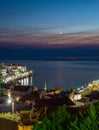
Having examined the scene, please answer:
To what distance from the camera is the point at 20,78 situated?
5647cm

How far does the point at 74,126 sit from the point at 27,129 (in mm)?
2261

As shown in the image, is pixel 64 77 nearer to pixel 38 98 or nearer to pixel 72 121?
pixel 38 98

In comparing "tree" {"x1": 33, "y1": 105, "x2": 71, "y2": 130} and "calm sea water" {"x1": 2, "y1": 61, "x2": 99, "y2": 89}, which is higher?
"tree" {"x1": 33, "y1": 105, "x2": 71, "y2": 130}

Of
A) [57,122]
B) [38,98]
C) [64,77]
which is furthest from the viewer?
[64,77]

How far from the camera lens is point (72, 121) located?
119 inches

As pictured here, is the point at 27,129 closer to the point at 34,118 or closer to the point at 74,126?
the point at 34,118

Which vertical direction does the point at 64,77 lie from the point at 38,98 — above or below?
below

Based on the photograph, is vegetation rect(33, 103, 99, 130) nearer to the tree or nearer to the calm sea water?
the tree

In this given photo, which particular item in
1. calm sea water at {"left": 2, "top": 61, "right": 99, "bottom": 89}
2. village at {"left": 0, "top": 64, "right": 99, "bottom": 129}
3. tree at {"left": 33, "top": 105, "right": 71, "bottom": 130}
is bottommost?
calm sea water at {"left": 2, "top": 61, "right": 99, "bottom": 89}

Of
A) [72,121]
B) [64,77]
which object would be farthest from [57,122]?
[64,77]

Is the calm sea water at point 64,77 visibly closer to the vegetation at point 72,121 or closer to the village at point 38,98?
the village at point 38,98

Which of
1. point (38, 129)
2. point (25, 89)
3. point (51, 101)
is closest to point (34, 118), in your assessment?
point (38, 129)

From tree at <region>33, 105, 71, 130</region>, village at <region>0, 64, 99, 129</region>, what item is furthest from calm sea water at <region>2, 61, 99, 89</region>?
tree at <region>33, 105, 71, 130</region>

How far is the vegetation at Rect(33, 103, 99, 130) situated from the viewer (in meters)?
2.67
